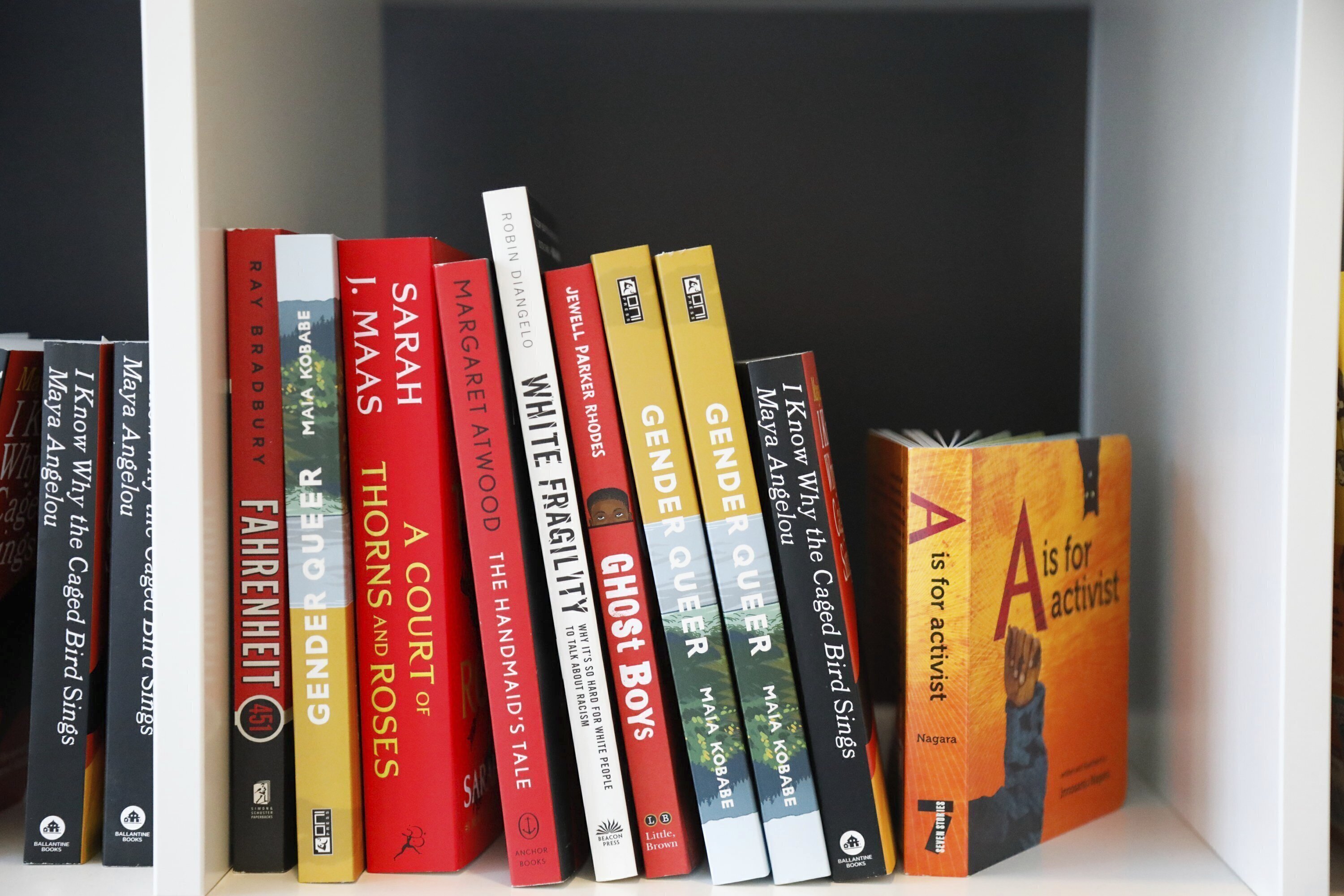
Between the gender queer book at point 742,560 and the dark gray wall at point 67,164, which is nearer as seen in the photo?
the gender queer book at point 742,560

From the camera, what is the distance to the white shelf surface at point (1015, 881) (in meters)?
0.58

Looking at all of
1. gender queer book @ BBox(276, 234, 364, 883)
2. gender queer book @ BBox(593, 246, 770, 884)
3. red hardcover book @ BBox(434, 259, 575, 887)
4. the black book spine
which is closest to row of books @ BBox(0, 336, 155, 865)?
the black book spine

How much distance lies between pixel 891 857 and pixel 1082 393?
511 mm

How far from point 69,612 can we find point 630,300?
0.43 meters

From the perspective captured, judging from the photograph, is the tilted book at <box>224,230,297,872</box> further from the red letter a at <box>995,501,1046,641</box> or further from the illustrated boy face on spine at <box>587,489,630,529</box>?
the red letter a at <box>995,501,1046,641</box>

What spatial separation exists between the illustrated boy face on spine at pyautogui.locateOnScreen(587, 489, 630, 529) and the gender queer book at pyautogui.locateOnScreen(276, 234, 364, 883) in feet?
0.51

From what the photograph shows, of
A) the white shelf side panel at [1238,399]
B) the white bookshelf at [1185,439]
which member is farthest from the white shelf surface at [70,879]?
the white shelf side panel at [1238,399]

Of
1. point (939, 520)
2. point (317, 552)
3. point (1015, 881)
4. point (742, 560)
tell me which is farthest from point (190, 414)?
point (1015, 881)

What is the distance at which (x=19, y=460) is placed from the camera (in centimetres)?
68

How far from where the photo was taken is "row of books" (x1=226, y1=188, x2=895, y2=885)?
587 mm

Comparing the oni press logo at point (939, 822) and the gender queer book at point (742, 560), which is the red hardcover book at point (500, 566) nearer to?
the gender queer book at point (742, 560)

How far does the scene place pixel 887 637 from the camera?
2.27 feet

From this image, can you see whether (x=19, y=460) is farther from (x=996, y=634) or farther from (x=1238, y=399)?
(x=1238, y=399)

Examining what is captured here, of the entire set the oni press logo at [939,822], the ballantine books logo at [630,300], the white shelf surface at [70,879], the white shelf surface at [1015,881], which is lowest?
the white shelf surface at [70,879]
